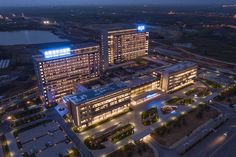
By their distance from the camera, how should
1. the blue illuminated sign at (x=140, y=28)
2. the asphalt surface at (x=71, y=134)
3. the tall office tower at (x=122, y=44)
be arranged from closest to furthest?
1. the asphalt surface at (x=71, y=134)
2. the tall office tower at (x=122, y=44)
3. the blue illuminated sign at (x=140, y=28)

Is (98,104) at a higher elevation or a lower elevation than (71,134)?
higher

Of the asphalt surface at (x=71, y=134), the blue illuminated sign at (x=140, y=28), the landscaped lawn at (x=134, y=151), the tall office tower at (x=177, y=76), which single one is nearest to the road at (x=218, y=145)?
the landscaped lawn at (x=134, y=151)

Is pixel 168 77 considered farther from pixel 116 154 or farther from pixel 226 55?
pixel 226 55

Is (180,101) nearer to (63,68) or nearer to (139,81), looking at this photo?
(139,81)

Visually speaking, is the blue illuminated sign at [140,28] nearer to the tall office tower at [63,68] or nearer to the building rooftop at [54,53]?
the tall office tower at [63,68]

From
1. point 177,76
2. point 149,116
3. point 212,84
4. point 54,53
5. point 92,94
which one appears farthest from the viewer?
point 212,84

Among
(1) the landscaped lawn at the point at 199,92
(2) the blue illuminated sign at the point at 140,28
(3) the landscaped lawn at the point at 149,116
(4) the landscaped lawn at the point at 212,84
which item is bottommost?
(3) the landscaped lawn at the point at 149,116

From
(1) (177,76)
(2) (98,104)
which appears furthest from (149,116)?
(1) (177,76)

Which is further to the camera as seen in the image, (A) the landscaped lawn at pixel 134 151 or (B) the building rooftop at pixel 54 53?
(B) the building rooftop at pixel 54 53
